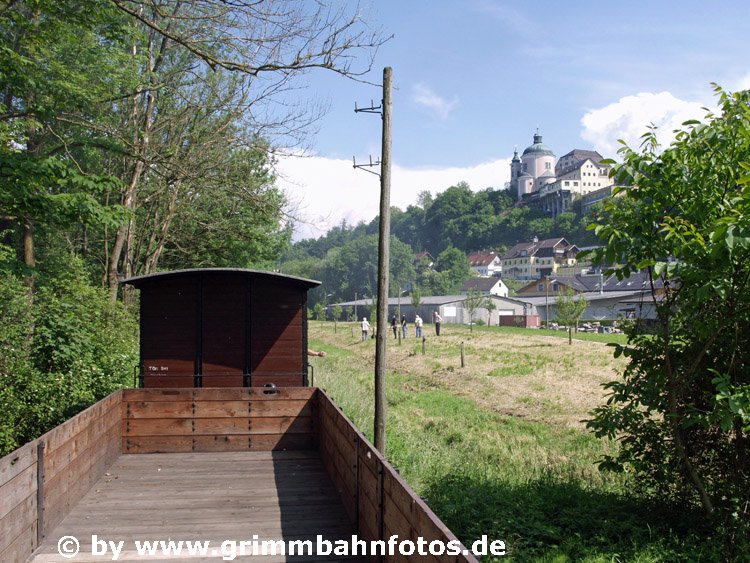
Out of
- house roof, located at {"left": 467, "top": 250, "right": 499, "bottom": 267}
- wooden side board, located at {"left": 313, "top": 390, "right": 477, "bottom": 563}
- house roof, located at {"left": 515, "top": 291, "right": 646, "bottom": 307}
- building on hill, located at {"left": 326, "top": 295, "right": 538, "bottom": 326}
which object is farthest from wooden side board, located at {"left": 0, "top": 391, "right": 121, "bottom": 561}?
house roof, located at {"left": 467, "top": 250, "right": 499, "bottom": 267}

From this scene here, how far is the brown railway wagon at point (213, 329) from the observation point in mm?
13531

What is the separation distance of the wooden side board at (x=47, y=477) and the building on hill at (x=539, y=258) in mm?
153386

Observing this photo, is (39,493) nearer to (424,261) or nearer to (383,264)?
(383,264)

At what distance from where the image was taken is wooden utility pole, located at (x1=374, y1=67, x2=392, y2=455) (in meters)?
12.5

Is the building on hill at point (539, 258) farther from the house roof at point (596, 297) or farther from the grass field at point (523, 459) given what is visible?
the grass field at point (523, 459)

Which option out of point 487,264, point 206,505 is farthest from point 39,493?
point 487,264

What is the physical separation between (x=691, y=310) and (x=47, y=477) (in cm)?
733

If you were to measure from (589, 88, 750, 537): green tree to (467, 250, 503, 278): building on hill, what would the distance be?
17778 cm

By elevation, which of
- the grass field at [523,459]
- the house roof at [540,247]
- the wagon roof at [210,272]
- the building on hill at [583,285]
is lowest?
the grass field at [523,459]

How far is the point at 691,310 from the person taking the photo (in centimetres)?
844

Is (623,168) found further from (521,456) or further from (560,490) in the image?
(521,456)

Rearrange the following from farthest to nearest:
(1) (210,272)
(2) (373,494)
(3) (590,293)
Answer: (3) (590,293), (1) (210,272), (2) (373,494)

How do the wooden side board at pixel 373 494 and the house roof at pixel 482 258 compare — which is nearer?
the wooden side board at pixel 373 494

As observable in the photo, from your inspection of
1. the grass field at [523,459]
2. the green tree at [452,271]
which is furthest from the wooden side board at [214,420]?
the green tree at [452,271]
